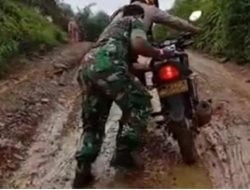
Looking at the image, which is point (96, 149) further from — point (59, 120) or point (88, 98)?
point (59, 120)

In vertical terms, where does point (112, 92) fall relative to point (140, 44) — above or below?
below

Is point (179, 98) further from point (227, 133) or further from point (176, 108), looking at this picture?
point (227, 133)

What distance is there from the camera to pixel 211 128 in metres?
8.12

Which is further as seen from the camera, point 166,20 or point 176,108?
point 166,20

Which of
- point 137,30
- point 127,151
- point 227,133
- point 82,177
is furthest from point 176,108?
point 227,133

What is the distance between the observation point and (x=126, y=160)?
6617mm

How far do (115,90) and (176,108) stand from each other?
2.52 feet

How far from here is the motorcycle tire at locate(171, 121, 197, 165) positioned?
266 inches

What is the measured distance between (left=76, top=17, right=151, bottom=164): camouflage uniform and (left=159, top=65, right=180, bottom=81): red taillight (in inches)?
11.0

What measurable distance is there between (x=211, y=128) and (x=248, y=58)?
4963 millimetres

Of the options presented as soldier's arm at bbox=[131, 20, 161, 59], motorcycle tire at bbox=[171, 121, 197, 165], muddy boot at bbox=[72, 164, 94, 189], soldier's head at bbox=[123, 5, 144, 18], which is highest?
soldier's head at bbox=[123, 5, 144, 18]

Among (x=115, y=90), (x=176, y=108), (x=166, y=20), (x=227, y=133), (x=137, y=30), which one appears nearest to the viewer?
(x=115, y=90)

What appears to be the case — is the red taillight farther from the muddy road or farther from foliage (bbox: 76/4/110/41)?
foliage (bbox: 76/4/110/41)

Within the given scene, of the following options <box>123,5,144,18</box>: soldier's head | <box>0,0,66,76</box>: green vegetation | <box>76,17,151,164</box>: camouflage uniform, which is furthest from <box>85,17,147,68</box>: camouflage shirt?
Result: <box>0,0,66,76</box>: green vegetation
